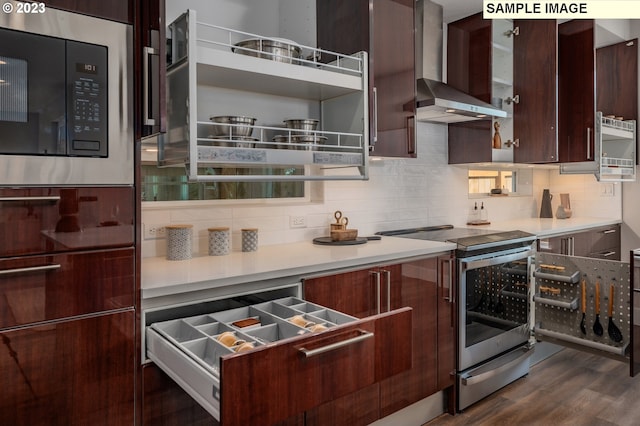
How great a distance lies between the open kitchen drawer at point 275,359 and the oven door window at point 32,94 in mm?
633

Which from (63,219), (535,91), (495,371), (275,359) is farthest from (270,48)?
(535,91)

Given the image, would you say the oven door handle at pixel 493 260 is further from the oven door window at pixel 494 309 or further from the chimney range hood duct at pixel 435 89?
the chimney range hood duct at pixel 435 89

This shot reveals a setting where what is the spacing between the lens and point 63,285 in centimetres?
128

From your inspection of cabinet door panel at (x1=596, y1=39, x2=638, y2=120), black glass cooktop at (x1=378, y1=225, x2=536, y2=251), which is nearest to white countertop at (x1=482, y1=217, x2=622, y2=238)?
black glass cooktop at (x1=378, y1=225, x2=536, y2=251)

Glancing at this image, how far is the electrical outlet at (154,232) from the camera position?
2.02 meters

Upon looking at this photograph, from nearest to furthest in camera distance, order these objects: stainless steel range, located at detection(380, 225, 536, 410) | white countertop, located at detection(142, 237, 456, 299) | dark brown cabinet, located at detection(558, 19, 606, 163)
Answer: white countertop, located at detection(142, 237, 456, 299), stainless steel range, located at detection(380, 225, 536, 410), dark brown cabinet, located at detection(558, 19, 606, 163)

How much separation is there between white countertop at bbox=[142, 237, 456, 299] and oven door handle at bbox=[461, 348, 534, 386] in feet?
2.32

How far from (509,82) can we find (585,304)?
66.9 inches

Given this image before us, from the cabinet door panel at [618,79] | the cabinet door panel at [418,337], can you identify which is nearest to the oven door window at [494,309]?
the cabinet door panel at [418,337]

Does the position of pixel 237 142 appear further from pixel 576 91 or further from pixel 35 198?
pixel 576 91

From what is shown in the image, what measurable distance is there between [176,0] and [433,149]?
194 centimetres

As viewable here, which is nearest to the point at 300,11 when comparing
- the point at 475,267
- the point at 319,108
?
the point at 319,108

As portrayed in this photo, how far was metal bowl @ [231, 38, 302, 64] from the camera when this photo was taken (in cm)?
187

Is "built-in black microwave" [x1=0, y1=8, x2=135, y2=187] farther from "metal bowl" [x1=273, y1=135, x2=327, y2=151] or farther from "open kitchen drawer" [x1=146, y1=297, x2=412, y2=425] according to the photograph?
"metal bowl" [x1=273, y1=135, x2=327, y2=151]
